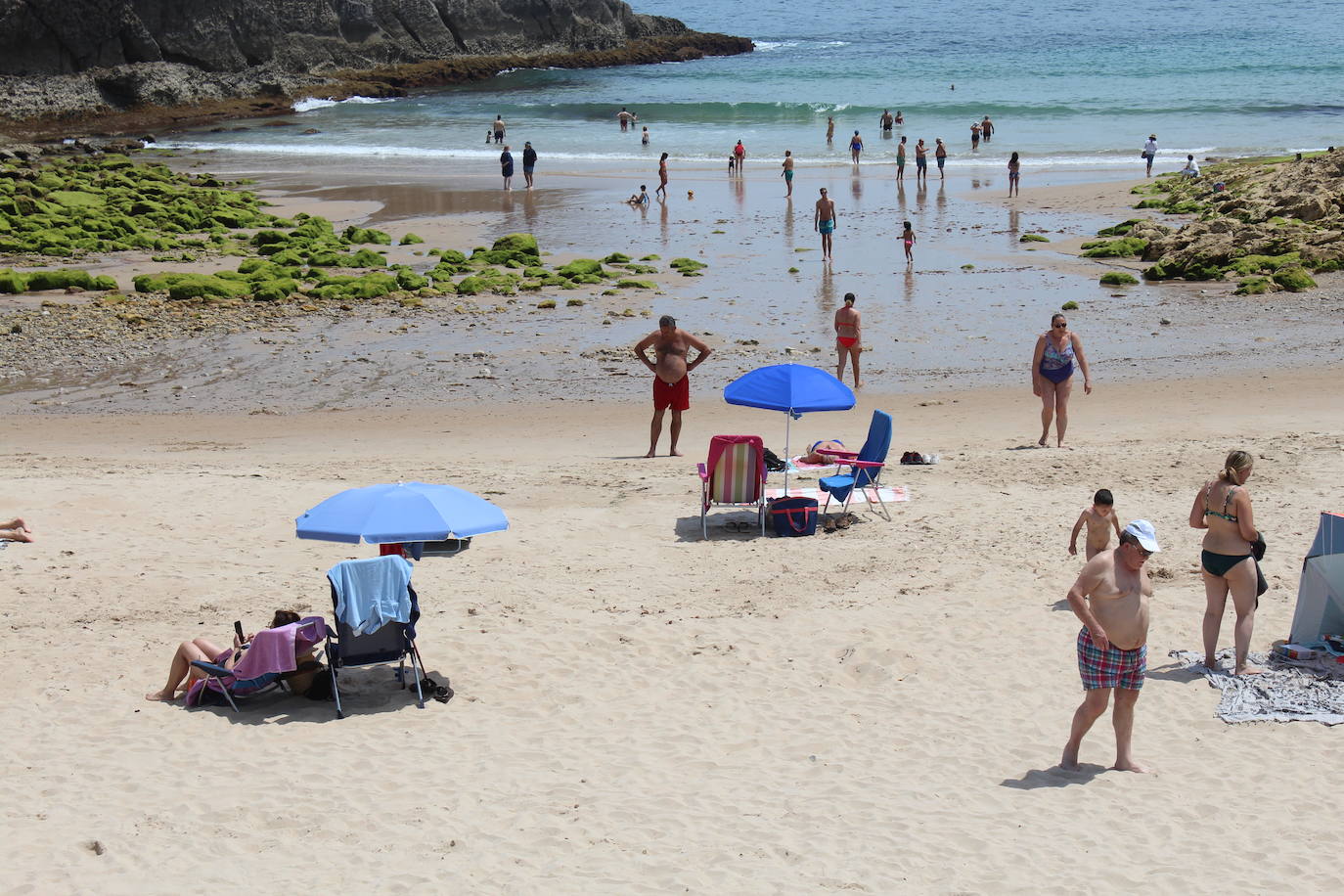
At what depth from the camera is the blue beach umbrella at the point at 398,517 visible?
29.0 feet

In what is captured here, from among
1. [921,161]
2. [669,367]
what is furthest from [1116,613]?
[921,161]

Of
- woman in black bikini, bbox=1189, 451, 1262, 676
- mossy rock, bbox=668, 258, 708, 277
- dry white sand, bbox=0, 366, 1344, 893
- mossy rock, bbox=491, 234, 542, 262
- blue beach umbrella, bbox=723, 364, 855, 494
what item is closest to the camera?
dry white sand, bbox=0, 366, 1344, 893

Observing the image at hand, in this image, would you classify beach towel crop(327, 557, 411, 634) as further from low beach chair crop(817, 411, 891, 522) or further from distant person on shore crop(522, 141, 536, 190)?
distant person on shore crop(522, 141, 536, 190)

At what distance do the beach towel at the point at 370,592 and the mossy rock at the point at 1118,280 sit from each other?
58.5 ft

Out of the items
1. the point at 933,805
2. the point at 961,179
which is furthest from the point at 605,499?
the point at 961,179

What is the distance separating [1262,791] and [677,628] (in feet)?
13.4

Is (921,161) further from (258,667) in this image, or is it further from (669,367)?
(258,667)

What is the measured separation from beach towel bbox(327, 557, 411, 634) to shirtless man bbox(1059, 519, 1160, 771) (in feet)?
13.2

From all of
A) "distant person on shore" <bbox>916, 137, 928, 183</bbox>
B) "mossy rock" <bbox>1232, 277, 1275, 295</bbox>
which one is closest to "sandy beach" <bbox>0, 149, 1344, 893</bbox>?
"mossy rock" <bbox>1232, 277, 1275, 295</bbox>

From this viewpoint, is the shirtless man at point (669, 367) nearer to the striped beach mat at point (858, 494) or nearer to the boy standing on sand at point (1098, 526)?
the striped beach mat at point (858, 494)

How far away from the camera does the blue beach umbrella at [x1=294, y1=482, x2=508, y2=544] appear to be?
8828mm

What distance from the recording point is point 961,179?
38719 millimetres

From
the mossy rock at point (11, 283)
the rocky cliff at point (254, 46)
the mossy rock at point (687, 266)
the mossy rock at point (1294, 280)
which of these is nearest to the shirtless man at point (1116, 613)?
the mossy rock at point (1294, 280)

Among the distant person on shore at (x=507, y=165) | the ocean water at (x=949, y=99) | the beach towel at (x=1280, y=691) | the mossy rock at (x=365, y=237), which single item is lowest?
the beach towel at (x=1280, y=691)
